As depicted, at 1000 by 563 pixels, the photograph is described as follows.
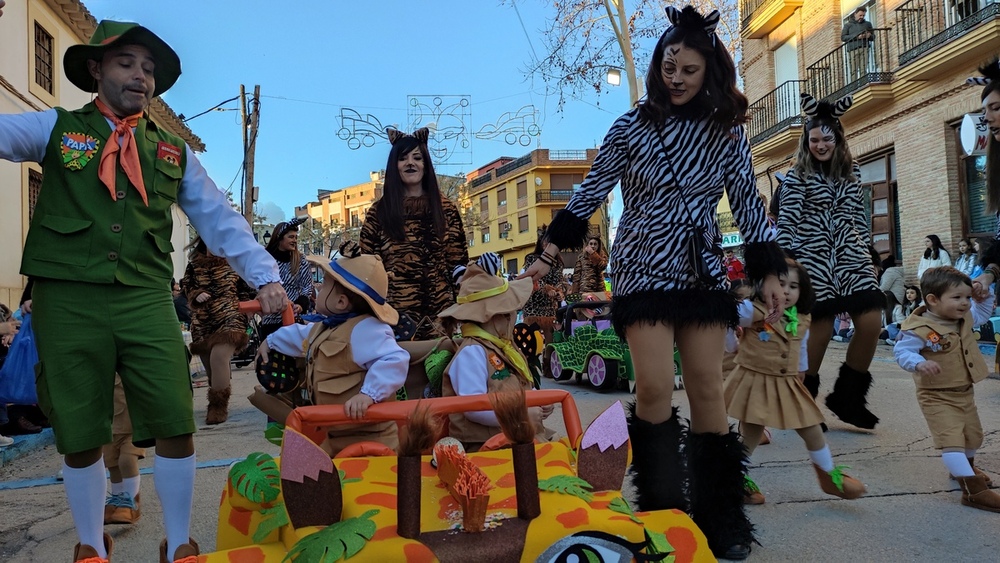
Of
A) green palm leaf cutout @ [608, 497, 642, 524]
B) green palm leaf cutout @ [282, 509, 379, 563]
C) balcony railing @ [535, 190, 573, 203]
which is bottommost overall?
green palm leaf cutout @ [608, 497, 642, 524]

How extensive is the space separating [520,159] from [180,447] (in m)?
60.3

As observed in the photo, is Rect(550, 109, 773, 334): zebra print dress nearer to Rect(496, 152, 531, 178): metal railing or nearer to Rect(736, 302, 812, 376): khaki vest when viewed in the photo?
Rect(736, 302, 812, 376): khaki vest

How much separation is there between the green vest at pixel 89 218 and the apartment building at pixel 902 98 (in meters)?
13.0

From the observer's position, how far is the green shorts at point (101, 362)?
247 centimetres

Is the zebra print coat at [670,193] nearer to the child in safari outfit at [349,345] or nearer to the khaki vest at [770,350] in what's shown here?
the child in safari outfit at [349,345]

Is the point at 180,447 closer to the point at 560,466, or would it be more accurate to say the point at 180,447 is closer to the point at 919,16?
the point at 560,466

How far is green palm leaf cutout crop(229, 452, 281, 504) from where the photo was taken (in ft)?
6.73

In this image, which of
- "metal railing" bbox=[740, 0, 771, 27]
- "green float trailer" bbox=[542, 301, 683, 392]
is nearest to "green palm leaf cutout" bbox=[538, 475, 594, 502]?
"green float trailer" bbox=[542, 301, 683, 392]

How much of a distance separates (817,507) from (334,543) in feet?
8.47

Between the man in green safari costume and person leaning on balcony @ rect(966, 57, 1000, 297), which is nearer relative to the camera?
the man in green safari costume

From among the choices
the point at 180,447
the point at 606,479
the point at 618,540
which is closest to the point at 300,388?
the point at 180,447

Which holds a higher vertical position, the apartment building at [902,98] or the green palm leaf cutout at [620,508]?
the apartment building at [902,98]

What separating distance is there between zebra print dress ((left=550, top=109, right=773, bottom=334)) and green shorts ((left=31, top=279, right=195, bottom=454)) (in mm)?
1648

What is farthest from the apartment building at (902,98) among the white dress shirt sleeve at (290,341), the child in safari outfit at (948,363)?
the white dress shirt sleeve at (290,341)
